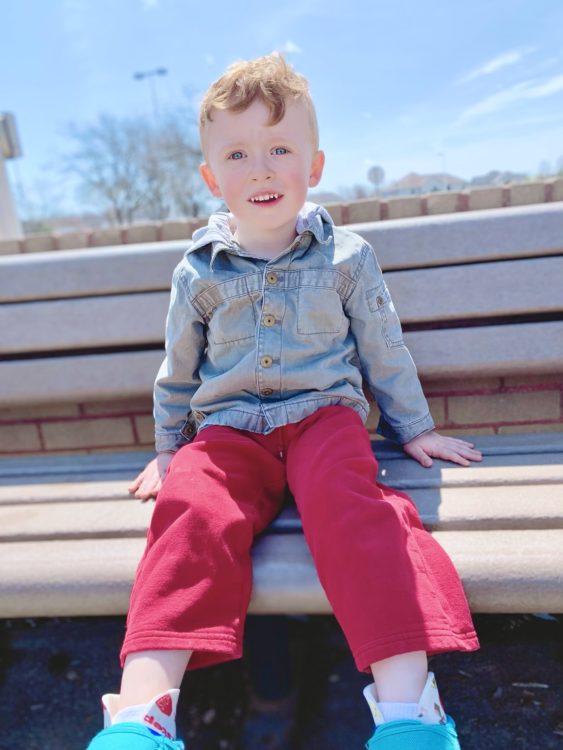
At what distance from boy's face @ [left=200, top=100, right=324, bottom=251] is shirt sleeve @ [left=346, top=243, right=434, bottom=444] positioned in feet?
0.87

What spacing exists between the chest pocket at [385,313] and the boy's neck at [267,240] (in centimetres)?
25

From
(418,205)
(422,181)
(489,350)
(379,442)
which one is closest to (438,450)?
(379,442)

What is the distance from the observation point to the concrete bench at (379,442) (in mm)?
1171

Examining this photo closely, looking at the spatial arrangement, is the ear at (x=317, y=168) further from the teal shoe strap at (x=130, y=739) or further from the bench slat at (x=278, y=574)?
the teal shoe strap at (x=130, y=739)

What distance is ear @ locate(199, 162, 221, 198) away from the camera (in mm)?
1490

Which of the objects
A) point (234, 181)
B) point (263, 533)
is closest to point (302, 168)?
point (234, 181)

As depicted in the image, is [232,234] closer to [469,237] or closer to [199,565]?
[469,237]

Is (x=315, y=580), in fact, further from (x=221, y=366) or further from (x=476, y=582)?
(x=221, y=366)

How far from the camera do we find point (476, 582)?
1102 mm

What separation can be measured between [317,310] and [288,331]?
9 cm

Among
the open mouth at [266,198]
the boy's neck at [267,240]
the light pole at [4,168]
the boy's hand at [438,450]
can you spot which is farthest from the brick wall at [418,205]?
the light pole at [4,168]

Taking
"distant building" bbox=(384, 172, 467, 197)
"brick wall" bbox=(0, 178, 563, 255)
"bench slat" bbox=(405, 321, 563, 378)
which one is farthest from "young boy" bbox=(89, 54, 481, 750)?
"distant building" bbox=(384, 172, 467, 197)

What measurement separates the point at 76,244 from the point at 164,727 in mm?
2296

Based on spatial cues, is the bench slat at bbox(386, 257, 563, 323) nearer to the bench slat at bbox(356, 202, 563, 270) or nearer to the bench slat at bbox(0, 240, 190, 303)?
the bench slat at bbox(356, 202, 563, 270)
